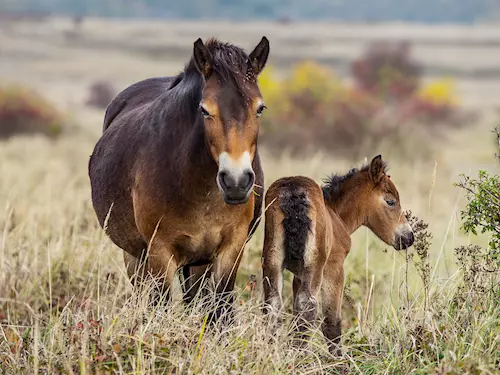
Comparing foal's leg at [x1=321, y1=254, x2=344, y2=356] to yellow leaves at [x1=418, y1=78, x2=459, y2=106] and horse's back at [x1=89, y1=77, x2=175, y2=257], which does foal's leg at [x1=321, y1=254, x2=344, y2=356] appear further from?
yellow leaves at [x1=418, y1=78, x2=459, y2=106]

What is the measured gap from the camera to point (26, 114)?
32.7 meters

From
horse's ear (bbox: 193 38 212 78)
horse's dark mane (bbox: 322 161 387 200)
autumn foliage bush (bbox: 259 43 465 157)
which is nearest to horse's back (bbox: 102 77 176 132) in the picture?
horse's dark mane (bbox: 322 161 387 200)

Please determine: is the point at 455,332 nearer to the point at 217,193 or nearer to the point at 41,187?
the point at 217,193

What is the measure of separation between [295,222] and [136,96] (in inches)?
110

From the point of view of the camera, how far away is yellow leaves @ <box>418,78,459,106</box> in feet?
145

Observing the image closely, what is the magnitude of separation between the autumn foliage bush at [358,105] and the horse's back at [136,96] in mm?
16906

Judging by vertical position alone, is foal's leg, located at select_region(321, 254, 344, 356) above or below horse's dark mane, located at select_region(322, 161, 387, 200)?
below

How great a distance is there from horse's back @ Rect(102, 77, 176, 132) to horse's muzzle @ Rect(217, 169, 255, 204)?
110 inches

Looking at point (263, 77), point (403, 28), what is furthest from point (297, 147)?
point (403, 28)

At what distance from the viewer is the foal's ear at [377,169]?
7.03 m

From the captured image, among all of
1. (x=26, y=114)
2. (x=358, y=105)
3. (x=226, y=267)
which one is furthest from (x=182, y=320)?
(x=26, y=114)

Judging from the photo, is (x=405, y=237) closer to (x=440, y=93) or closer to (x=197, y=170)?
(x=197, y=170)

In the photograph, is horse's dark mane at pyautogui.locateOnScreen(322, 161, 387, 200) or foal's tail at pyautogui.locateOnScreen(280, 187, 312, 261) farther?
horse's dark mane at pyautogui.locateOnScreen(322, 161, 387, 200)

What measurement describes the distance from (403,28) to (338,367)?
92846 mm
